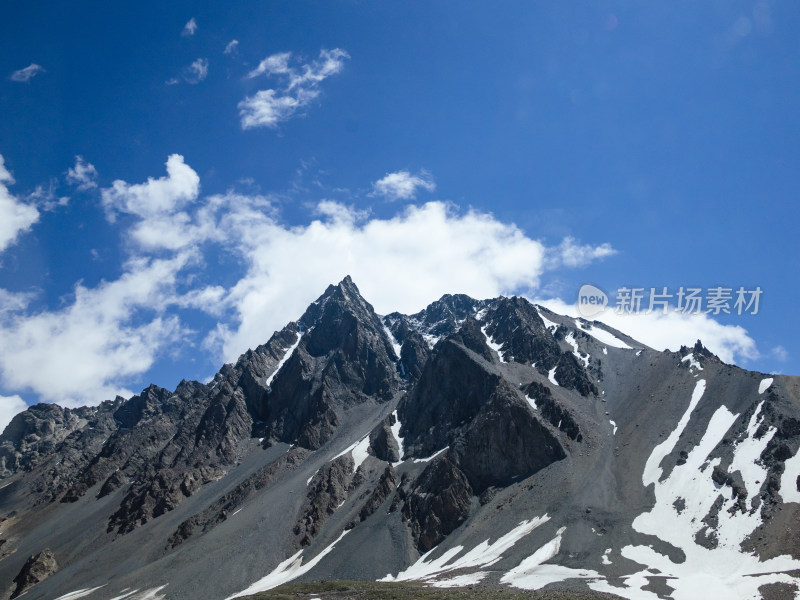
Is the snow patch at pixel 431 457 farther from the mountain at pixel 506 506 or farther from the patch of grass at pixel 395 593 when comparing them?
the patch of grass at pixel 395 593

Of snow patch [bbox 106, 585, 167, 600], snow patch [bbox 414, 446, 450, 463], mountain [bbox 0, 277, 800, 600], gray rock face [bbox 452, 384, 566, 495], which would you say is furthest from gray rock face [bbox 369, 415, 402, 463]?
snow patch [bbox 106, 585, 167, 600]

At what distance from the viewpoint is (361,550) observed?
5157 inches

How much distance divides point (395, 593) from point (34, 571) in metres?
135

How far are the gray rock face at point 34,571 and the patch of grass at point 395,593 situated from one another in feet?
322

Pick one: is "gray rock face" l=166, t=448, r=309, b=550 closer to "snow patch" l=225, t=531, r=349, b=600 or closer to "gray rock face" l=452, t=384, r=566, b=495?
"snow patch" l=225, t=531, r=349, b=600

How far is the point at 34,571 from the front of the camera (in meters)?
158

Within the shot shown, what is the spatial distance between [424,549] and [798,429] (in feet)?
297

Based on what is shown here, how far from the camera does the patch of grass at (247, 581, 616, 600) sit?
77.0 meters

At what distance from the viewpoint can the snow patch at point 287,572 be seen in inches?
4973

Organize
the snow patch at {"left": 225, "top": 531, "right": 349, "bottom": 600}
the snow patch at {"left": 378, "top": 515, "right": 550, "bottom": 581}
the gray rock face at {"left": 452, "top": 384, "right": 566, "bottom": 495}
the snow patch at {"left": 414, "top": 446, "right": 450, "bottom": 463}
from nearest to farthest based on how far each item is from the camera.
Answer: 1. the snow patch at {"left": 378, "top": 515, "right": 550, "bottom": 581}
2. the snow patch at {"left": 225, "top": 531, "right": 349, "bottom": 600}
3. the gray rock face at {"left": 452, "top": 384, "right": 566, "bottom": 495}
4. the snow patch at {"left": 414, "top": 446, "right": 450, "bottom": 463}

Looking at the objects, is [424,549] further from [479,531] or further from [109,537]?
[109,537]

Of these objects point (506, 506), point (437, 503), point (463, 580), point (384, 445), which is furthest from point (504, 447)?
point (463, 580)

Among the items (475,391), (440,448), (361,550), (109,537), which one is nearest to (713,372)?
(475,391)

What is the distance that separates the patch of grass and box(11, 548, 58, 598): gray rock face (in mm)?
98075
